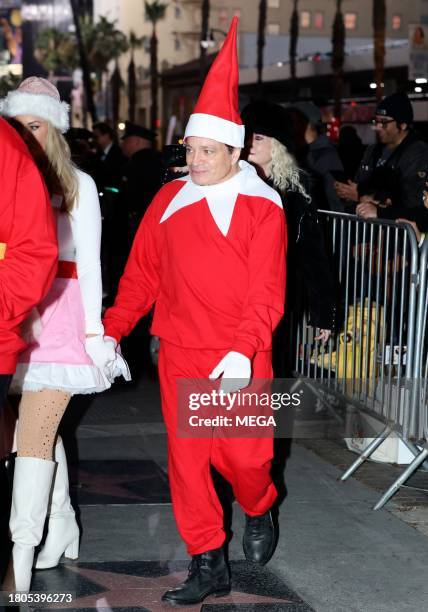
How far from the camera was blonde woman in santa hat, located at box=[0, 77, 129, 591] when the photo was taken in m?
4.51

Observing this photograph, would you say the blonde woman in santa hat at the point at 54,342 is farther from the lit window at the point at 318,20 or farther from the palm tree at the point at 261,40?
the lit window at the point at 318,20

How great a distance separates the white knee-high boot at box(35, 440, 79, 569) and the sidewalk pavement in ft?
0.22

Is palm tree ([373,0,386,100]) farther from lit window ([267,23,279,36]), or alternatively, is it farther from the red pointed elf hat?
lit window ([267,23,279,36])

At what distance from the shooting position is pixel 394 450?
273 inches

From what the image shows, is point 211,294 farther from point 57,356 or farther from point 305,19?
point 305,19

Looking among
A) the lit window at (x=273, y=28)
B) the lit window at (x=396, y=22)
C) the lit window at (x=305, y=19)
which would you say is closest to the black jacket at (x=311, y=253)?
the lit window at (x=396, y=22)

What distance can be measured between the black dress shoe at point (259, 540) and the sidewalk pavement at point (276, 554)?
5 centimetres

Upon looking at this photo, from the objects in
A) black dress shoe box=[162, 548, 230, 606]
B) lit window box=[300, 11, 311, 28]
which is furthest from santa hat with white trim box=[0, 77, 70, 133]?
lit window box=[300, 11, 311, 28]

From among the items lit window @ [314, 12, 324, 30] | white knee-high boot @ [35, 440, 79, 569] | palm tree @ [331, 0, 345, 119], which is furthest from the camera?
lit window @ [314, 12, 324, 30]

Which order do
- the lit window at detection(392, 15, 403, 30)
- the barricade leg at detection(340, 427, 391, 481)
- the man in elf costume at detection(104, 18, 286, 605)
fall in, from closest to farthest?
the man in elf costume at detection(104, 18, 286, 605) → the barricade leg at detection(340, 427, 391, 481) → the lit window at detection(392, 15, 403, 30)

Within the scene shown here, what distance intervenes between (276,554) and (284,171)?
1918 millimetres

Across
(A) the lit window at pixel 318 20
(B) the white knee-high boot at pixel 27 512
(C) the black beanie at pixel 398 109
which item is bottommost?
(B) the white knee-high boot at pixel 27 512

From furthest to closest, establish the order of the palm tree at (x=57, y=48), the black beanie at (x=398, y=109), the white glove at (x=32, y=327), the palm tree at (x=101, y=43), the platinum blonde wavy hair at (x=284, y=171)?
the palm tree at (x=57, y=48), the palm tree at (x=101, y=43), the black beanie at (x=398, y=109), the platinum blonde wavy hair at (x=284, y=171), the white glove at (x=32, y=327)

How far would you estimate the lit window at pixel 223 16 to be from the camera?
4840 inches
